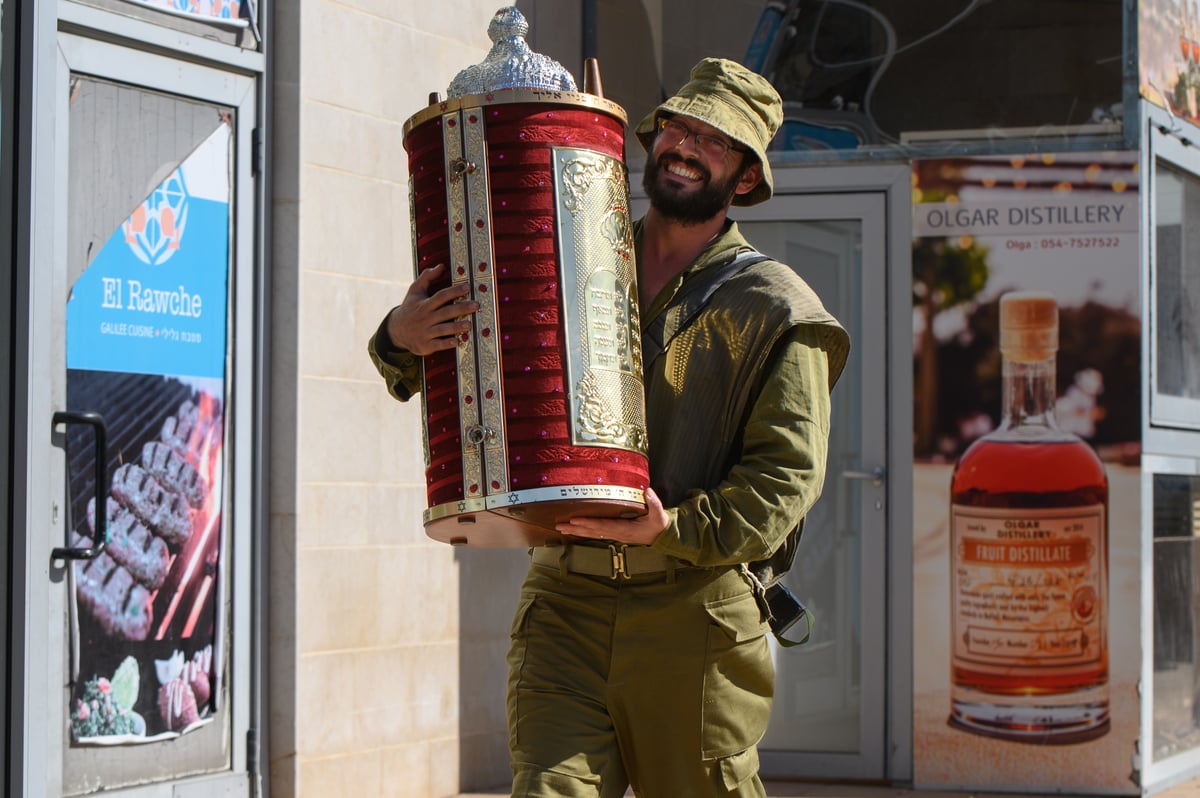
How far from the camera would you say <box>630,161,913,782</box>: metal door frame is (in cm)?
626

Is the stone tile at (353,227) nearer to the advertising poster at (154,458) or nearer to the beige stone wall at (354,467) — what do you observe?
the beige stone wall at (354,467)

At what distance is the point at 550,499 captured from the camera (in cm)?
269

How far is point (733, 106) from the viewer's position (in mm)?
3121

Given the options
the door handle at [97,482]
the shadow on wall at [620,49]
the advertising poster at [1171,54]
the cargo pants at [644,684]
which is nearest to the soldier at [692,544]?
the cargo pants at [644,684]

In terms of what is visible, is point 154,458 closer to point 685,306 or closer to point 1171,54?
point 685,306

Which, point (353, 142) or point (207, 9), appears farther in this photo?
point (353, 142)

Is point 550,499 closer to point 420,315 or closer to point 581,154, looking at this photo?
point 420,315

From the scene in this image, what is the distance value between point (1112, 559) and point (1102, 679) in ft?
1.39

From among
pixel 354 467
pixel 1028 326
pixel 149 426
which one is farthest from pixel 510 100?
pixel 1028 326

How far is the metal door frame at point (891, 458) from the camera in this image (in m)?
6.26

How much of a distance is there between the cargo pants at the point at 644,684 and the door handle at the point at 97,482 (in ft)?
6.08

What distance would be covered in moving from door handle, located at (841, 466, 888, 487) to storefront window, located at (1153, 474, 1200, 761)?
97 centimetres

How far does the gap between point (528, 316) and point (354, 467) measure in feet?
9.78

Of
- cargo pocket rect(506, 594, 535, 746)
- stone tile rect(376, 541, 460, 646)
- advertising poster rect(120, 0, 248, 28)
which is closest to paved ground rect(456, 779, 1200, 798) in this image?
stone tile rect(376, 541, 460, 646)
